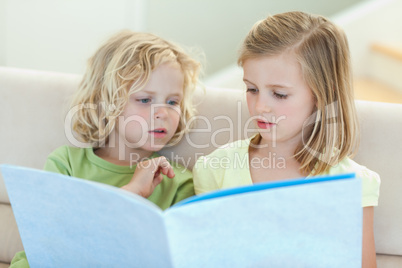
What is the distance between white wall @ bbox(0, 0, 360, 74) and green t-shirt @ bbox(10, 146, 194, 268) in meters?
1.93

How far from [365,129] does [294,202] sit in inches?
23.6

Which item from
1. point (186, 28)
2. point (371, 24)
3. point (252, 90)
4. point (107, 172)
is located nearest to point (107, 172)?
point (107, 172)

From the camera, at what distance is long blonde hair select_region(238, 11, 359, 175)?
1.22m

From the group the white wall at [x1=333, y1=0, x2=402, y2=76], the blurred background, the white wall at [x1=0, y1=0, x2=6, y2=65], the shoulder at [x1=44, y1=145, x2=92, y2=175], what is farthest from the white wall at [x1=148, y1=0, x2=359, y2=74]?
the shoulder at [x1=44, y1=145, x2=92, y2=175]

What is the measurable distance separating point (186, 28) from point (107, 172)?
7.29 ft

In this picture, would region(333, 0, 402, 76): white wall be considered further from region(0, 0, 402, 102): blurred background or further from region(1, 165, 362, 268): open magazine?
region(1, 165, 362, 268): open magazine

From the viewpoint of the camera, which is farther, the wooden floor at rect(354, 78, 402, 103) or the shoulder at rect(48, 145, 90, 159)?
the wooden floor at rect(354, 78, 402, 103)

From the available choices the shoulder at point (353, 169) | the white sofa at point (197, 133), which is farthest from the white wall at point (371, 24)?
the shoulder at point (353, 169)

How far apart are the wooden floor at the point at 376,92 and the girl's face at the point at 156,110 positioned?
1508 millimetres

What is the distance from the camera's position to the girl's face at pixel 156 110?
4.69ft

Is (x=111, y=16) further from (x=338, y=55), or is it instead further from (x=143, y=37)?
(x=338, y=55)

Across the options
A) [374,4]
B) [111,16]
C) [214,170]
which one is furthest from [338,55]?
[111,16]

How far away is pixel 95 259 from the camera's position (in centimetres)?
98

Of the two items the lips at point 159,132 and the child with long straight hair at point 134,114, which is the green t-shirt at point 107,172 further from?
the lips at point 159,132
